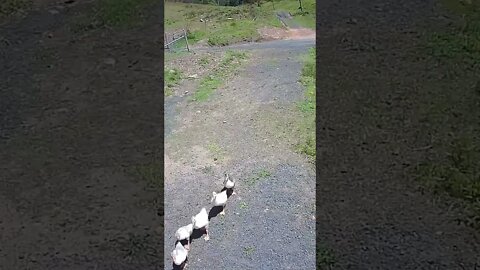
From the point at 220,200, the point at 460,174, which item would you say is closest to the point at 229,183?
the point at 220,200

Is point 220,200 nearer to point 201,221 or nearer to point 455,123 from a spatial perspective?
point 201,221

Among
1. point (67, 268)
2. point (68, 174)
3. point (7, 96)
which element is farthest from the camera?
point (7, 96)

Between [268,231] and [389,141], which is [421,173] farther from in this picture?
[268,231]

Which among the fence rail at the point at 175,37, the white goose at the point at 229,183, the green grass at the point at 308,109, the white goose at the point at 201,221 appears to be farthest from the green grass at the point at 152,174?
the fence rail at the point at 175,37

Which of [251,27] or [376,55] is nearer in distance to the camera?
[376,55]

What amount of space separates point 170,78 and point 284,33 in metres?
3.77

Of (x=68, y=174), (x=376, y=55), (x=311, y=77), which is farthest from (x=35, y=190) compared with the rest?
(x=376, y=55)

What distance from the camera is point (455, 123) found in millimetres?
4590

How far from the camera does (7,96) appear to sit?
227 inches

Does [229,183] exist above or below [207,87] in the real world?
above

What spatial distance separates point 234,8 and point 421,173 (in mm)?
8732

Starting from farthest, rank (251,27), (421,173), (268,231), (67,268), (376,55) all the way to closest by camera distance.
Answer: (251,27)
(376,55)
(421,173)
(268,231)
(67,268)

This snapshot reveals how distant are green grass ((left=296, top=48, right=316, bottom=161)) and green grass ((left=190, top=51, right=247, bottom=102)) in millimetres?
908

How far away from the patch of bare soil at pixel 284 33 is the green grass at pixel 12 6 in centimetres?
392
